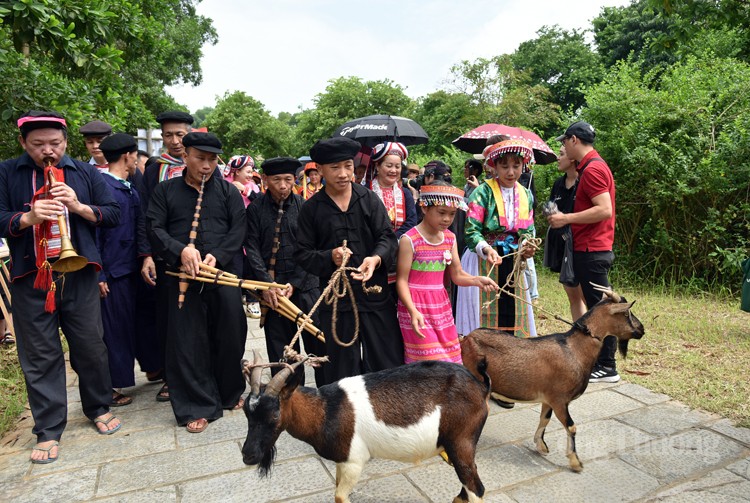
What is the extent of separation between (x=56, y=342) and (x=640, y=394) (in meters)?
4.75

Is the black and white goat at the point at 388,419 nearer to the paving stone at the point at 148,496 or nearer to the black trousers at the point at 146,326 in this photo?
the paving stone at the point at 148,496

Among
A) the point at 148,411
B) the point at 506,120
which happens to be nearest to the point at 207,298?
the point at 148,411

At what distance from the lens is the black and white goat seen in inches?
99.8

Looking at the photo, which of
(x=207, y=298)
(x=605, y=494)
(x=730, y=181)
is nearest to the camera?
(x=605, y=494)

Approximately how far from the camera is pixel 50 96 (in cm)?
557

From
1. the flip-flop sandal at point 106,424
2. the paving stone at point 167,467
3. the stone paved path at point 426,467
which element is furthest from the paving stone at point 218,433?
the flip-flop sandal at point 106,424

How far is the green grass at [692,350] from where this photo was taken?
4.37m

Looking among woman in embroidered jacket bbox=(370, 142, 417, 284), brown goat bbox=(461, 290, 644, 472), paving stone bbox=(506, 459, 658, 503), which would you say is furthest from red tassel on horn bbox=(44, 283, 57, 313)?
paving stone bbox=(506, 459, 658, 503)

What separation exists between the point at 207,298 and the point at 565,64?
32.5 metres

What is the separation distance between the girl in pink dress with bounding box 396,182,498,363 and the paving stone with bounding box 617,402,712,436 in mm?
1576

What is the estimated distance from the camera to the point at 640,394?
14.7 ft

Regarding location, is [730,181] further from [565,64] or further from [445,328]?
[565,64]

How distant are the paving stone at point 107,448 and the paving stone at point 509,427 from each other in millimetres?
2318

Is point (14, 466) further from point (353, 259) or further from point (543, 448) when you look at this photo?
point (543, 448)
